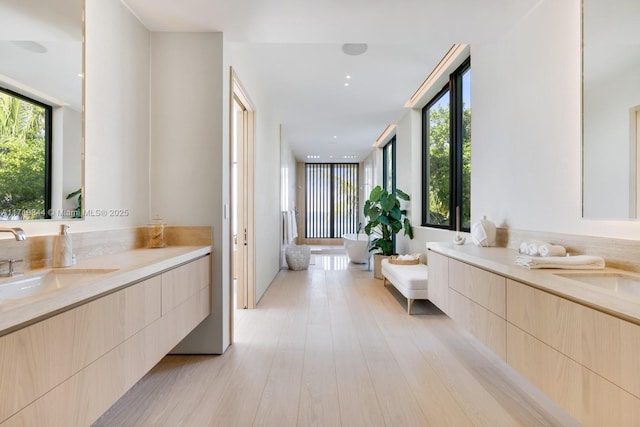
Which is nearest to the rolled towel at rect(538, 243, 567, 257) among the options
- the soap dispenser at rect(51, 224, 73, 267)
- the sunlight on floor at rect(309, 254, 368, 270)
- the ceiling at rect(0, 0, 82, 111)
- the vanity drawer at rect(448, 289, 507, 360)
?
the vanity drawer at rect(448, 289, 507, 360)

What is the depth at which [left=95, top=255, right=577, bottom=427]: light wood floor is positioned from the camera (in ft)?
5.48

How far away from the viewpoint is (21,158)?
1383 millimetres

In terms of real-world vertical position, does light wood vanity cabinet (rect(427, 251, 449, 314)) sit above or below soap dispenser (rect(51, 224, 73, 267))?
below

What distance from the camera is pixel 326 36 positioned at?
96.9 inches

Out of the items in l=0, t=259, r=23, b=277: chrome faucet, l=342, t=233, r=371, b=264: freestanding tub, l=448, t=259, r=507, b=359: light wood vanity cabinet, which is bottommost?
l=342, t=233, r=371, b=264: freestanding tub

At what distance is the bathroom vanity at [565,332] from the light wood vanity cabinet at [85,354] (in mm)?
1662

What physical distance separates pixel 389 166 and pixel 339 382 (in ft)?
19.1

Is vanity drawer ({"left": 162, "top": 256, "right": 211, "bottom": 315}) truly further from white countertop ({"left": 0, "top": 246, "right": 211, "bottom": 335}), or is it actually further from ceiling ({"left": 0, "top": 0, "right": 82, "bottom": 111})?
ceiling ({"left": 0, "top": 0, "right": 82, "bottom": 111})

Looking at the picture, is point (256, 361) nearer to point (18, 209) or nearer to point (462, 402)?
point (462, 402)

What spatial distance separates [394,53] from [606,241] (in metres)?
2.52

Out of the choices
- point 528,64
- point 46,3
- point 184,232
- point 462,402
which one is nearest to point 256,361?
point 184,232

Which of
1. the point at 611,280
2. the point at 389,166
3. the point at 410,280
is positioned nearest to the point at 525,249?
the point at 611,280

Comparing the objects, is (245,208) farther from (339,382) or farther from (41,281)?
(41,281)

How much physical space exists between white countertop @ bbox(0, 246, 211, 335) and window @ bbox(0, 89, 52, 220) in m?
0.30
